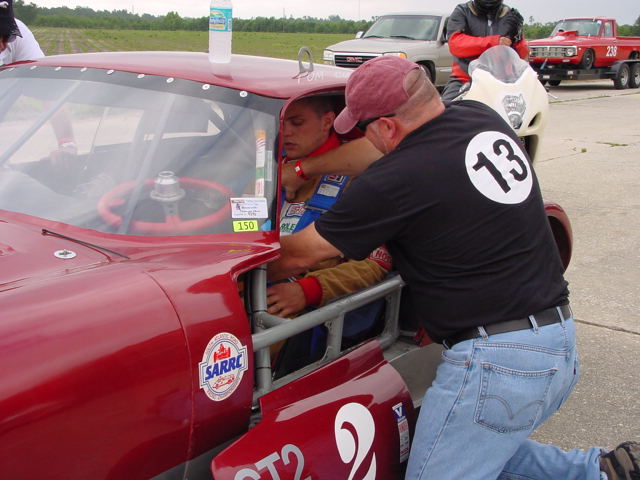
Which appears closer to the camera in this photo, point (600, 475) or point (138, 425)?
point (138, 425)

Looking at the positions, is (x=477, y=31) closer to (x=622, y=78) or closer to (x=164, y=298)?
(x=164, y=298)

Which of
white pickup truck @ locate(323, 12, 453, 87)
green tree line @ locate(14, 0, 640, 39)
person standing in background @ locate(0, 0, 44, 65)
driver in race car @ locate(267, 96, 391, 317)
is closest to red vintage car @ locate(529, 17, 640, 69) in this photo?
white pickup truck @ locate(323, 12, 453, 87)

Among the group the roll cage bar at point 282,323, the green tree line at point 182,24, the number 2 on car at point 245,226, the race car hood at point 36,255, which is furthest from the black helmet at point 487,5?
the green tree line at point 182,24

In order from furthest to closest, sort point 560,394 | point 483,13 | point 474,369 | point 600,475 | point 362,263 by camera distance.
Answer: point 483,13 → point 362,263 → point 600,475 → point 560,394 → point 474,369

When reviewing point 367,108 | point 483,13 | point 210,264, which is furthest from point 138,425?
point 483,13

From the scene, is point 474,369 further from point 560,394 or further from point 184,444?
point 184,444

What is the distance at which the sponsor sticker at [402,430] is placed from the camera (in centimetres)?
223

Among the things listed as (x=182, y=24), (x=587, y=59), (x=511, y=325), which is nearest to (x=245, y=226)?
(x=511, y=325)

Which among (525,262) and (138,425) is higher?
(525,262)

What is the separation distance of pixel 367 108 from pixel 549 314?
84 centimetres

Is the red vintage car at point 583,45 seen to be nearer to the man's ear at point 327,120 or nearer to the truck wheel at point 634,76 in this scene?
the truck wheel at point 634,76

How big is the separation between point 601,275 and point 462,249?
11.4 ft

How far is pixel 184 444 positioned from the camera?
1.78 m

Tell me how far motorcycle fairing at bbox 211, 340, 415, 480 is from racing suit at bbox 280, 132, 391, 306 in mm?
255
